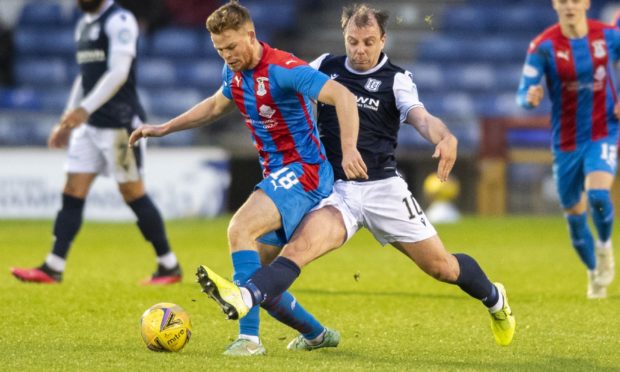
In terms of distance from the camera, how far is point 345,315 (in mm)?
7680

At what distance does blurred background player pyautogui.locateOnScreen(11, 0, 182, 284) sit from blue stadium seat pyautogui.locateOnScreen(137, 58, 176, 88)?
11.4m

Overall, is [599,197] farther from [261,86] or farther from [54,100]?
[54,100]

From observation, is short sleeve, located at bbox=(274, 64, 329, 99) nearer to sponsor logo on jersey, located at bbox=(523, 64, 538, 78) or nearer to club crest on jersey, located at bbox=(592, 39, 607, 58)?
sponsor logo on jersey, located at bbox=(523, 64, 538, 78)

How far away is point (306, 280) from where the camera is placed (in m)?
9.84

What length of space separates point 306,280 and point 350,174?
452 centimetres

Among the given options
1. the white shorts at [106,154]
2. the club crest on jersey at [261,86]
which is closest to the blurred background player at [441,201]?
the white shorts at [106,154]

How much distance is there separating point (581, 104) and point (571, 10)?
2.19 feet

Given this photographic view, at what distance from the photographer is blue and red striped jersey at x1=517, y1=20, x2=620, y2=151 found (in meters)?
8.66

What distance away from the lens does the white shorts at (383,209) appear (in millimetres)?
6023

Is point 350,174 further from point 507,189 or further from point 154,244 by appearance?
point 507,189

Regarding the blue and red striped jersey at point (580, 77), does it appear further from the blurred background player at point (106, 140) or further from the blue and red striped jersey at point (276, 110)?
the blue and red striped jersey at point (276, 110)

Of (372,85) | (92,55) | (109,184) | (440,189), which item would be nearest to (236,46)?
(372,85)

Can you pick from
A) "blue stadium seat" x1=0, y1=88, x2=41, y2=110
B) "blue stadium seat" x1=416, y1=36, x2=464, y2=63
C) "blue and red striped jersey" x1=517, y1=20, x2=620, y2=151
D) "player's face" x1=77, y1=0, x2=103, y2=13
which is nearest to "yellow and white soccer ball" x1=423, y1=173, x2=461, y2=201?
"blue stadium seat" x1=416, y1=36, x2=464, y2=63

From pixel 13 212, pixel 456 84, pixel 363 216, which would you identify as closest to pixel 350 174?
pixel 363 216
